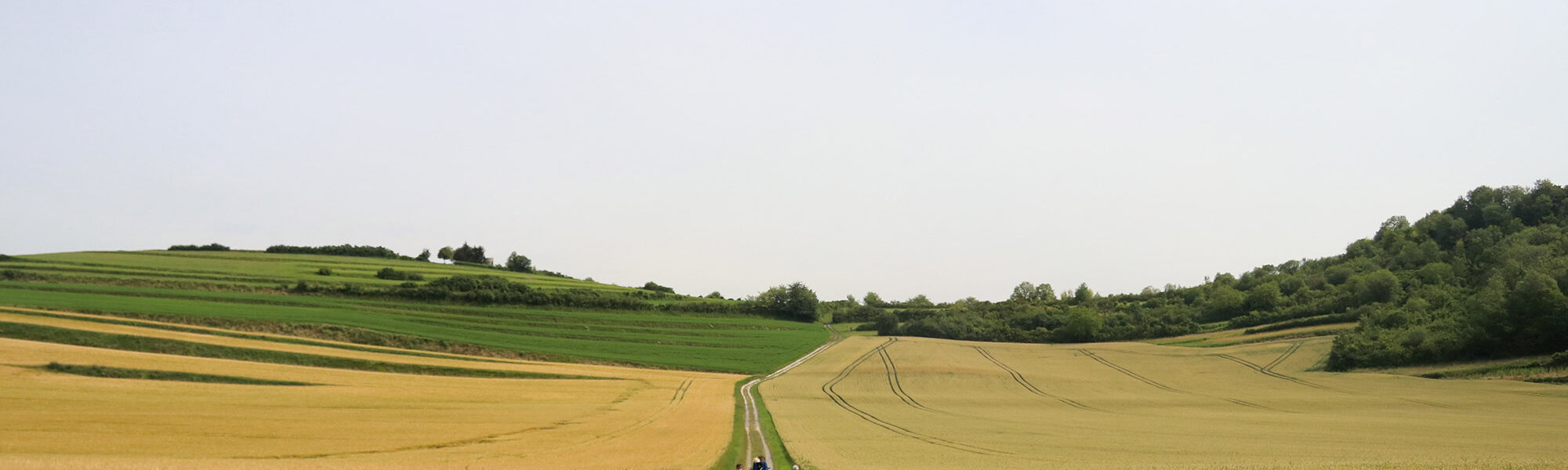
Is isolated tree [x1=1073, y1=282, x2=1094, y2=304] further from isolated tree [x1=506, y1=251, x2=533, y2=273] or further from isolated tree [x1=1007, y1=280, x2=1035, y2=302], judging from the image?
isolated tree [x1=506, y1=251, x2=533, y2=273]

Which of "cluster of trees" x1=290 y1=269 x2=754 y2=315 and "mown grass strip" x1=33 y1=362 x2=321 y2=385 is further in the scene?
"cluster of trees" x1=290 y1=269 x2=754 y2=315

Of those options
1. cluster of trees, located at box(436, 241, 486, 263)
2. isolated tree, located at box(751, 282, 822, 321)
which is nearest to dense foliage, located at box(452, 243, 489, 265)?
cluster of trees, located at box(436, 241, 486, 263)

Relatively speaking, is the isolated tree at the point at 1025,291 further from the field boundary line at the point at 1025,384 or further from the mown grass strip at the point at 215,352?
the mown grass strip at the point at 215,352

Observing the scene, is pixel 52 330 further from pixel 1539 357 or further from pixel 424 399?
pixel 1539 357

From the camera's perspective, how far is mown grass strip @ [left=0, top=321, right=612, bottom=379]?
1730 inches

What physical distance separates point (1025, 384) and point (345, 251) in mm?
100470

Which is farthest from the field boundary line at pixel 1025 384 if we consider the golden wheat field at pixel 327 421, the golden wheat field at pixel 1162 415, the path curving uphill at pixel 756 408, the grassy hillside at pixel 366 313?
the golden wheat field at pixel 327 421

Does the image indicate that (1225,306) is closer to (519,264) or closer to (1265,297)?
(1265,297)

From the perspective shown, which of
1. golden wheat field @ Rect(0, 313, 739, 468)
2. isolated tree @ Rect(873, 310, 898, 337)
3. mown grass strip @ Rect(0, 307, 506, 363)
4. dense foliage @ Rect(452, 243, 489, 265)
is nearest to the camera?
A: golden wheat field @ Rect(0, 313, 739, 468)

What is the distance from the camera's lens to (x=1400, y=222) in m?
128

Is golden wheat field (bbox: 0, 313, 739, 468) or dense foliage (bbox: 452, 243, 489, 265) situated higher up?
dense foliage (bbox: 452, 243, 489, 265)

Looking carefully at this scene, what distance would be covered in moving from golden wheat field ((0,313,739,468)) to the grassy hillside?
19090mm

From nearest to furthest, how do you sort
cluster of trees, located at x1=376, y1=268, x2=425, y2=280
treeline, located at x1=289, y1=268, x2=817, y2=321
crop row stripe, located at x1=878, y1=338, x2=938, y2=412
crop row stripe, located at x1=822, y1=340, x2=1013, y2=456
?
crop row stripe, located at x1=822, y1=340, x2=1013, y2=456, crop row stripe, located at x1=878, y1=338, x2=938, y2=412, treeline, located at x1=289, y1=268, x2=817, y2=321, cluster of trees, located at x1=376, y1=268, x2=425, y2=280

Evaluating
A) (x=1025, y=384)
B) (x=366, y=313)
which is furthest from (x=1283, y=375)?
(x=366, y=313)
